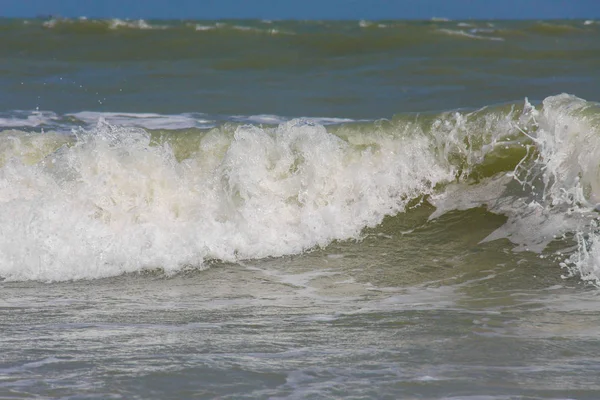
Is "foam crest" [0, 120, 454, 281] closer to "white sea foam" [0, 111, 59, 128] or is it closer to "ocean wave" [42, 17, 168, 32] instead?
"white sea foam" [0, 111, 59, 128]

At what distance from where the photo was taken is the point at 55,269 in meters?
5.77

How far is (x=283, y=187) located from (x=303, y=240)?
505mm

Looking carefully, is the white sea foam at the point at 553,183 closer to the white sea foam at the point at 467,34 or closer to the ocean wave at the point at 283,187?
the ocean wave at the point at 283,187

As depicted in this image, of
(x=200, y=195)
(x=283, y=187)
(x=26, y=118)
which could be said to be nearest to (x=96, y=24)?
(x=26, y=118)

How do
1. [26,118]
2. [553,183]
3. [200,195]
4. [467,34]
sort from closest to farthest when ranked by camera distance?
[553,183] → [200,195] → [26,118] → [467,34]

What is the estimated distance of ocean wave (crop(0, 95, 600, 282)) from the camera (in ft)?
19.8

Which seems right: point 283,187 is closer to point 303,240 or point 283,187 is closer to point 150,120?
point 303,240

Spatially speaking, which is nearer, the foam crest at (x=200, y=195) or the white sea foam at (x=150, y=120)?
the foam crest at (x=200, y=195)

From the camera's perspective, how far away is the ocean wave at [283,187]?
6043mm

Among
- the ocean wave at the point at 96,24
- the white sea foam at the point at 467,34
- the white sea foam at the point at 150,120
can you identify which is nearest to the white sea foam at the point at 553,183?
the white sea foam at the point at 150,120

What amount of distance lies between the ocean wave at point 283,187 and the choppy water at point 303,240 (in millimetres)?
15

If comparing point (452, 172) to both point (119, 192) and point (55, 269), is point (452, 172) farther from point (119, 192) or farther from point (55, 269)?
point (55, 269)

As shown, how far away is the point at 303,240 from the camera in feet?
20.6

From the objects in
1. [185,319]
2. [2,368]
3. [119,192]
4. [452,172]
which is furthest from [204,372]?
[452,172]
